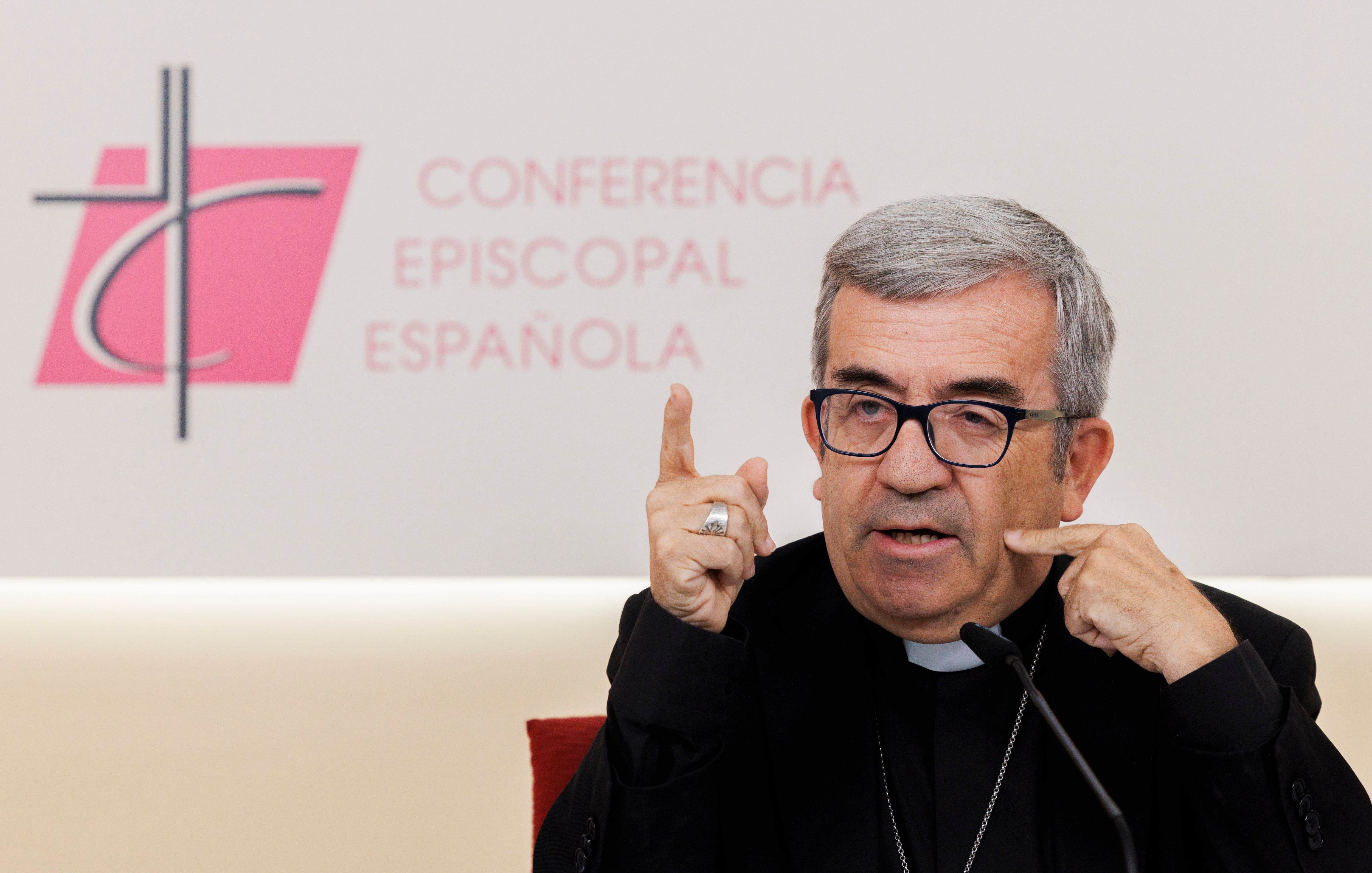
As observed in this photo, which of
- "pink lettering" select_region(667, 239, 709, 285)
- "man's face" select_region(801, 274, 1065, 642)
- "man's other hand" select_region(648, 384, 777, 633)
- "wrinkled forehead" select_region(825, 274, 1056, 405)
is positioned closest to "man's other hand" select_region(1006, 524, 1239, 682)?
"man's face" select_region(801, 274, 1065, 642)

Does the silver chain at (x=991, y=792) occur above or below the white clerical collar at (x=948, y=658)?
below

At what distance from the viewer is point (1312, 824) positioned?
1.20 m

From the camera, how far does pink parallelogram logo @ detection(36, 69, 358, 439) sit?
8.81 ft

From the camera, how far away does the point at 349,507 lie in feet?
8.83

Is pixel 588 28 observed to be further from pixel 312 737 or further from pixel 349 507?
pixel 312 737

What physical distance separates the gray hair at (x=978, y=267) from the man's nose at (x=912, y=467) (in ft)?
0.59

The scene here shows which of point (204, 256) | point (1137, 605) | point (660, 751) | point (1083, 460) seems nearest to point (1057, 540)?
point (1137, 605)

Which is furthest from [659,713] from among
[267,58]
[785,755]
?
[267,58]

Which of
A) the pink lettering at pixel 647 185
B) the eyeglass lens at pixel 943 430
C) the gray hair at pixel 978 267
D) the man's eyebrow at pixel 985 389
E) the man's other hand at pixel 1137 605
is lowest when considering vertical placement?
the man's other hand at pixel 1137 605

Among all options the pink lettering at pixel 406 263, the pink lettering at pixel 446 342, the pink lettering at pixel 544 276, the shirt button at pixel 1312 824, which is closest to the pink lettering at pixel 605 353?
the pink lettering at pixel 544 276

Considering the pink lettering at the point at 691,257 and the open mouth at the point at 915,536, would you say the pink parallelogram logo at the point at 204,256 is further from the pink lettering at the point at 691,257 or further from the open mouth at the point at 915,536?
the open mouth at the point at 915,536

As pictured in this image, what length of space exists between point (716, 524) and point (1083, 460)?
0.59m

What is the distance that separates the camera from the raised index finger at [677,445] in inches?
49.6

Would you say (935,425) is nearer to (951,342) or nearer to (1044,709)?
Answer: (951,342)
